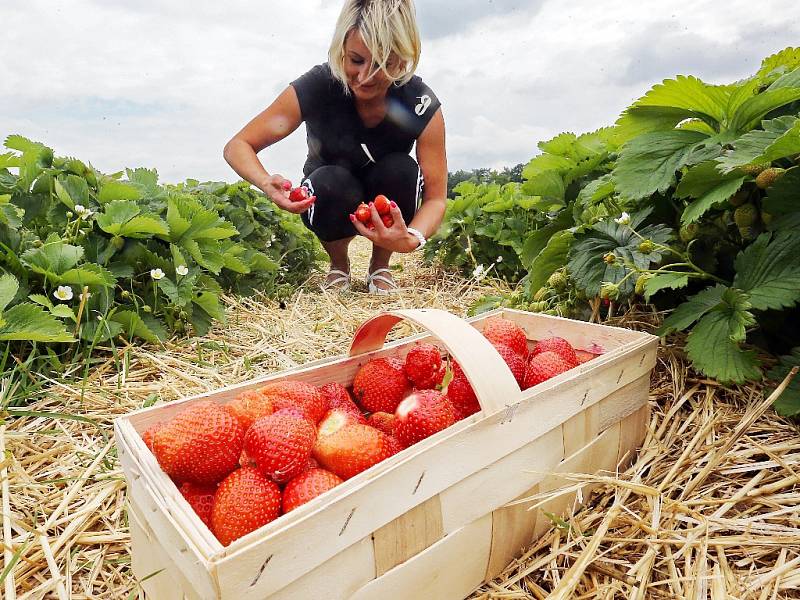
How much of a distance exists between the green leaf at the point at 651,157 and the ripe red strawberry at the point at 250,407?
3.28ft

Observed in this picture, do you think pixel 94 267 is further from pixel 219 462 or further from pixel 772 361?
pixel 772 361

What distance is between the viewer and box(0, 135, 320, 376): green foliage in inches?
74.2

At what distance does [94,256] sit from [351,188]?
151 cm

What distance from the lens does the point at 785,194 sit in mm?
1322

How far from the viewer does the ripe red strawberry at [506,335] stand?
1.39m

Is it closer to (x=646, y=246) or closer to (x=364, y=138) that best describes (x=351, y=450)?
(x=646, y=246)

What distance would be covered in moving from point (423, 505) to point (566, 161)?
164 cm

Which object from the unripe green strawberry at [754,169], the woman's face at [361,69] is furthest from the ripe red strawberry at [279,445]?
the woman's face at [361,69]

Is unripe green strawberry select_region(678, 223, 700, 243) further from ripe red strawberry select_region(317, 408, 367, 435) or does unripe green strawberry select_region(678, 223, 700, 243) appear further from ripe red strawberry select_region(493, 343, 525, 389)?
ripe red strawberry select_region(317, 408, 367, 435)

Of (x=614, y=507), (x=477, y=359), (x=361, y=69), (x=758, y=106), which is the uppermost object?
(x=361, y=69)

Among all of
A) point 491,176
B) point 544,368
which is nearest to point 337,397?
point 544,368

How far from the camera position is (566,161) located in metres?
2.18

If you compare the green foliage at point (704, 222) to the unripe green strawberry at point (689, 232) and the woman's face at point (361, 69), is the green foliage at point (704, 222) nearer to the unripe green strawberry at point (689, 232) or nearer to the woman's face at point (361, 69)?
the unripe green strawberry at point (689, 232)

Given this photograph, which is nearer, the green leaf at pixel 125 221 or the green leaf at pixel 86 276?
the green leaf at pixel 86 276
